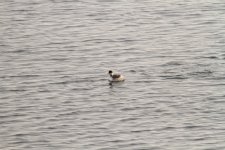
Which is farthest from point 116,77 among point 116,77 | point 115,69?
point 115,69

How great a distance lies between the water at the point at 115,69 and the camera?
3491 centimetres

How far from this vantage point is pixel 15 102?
3866 centimetres

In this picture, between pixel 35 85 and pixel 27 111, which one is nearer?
pixel 27 111

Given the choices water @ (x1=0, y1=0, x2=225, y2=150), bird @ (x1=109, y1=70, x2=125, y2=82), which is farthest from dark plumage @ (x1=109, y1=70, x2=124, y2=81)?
water @ (x1=0, y1=0, x2=225, y2=150)

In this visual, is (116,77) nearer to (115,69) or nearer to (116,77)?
(116,77)

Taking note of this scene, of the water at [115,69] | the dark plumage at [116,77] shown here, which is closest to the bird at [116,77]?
the dark plumage at [116,77]

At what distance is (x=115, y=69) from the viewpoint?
42594mm

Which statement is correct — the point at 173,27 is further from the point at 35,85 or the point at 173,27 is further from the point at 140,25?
the point at 35,85

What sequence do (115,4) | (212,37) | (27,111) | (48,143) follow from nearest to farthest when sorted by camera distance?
(48,143), (27,111), (212,37), (115,4)

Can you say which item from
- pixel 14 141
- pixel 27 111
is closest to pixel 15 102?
pixel 27 111

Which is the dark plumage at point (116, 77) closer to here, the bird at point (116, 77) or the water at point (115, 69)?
the bird at point (116, 77)

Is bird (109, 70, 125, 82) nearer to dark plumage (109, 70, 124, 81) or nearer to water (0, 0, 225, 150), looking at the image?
dark plumage (109, 70, 124, 81)

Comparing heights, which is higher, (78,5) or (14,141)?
(78,5)

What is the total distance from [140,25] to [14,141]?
16457 mm
